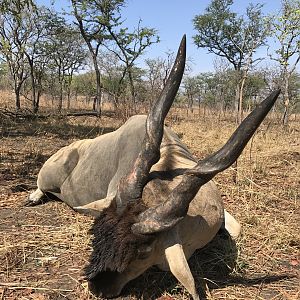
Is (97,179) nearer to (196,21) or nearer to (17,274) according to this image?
(17,274)

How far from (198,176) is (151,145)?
492 millimetres

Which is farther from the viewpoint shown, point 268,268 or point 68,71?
point 68,71

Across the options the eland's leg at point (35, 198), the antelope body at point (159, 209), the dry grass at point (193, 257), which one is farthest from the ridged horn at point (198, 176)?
the eland's leg at point (35, 198)

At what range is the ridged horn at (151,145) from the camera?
8.54ft

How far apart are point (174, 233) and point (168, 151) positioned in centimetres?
97

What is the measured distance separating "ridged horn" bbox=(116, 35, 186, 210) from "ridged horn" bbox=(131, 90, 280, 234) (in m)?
0.21

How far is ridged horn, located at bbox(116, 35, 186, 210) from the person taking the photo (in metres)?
2.60

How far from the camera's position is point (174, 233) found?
8.27 ft

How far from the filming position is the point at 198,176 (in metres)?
2.30

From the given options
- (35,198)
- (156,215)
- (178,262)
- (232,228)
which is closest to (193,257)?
(232,228)

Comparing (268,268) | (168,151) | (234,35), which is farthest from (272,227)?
(234,35)

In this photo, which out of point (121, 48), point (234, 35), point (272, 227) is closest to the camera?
point (272, 227)

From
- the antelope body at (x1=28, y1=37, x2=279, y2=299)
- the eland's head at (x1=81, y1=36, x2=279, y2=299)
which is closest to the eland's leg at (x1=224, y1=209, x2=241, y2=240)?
the antelope body at (x1=28, y1=37, x2=279, y2=299)

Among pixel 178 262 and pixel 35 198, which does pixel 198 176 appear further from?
pixel 35 198
